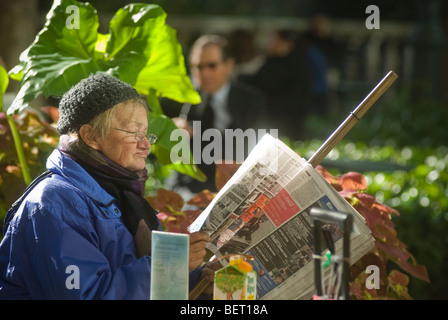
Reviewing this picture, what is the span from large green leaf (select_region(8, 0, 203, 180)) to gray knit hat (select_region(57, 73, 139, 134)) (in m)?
0.45

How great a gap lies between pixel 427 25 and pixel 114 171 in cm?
1150

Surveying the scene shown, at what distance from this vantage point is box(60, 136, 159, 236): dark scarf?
7.23 ft

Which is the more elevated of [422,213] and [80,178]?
[80,178]

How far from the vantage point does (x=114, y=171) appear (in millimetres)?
2215

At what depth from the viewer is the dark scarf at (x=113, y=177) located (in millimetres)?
2203

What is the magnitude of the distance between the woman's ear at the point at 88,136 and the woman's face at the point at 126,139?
18mm

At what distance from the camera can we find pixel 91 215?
83.3 inches

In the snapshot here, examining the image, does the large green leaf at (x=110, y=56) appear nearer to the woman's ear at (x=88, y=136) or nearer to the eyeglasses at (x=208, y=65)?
the woman's ear at (x=88, y=136)

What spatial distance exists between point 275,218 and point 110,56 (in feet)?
3.85

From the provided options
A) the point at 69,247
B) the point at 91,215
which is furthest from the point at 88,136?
the point at 69,247

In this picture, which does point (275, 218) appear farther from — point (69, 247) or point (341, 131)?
point (69, 247)

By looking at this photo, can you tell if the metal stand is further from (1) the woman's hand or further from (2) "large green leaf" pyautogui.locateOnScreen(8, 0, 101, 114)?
(2) "large green leaf" pyautogui.locateOnScreen(8, 0, 101, 114)
